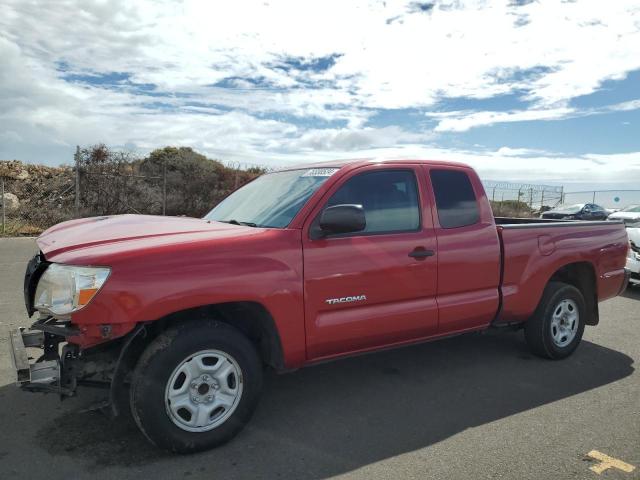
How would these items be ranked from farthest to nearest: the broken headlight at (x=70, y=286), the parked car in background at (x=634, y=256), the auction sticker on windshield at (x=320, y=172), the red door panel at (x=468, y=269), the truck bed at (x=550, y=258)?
the parked car in background at (x=634, y=256), the truck bed at (x=550, y=258), the red door panel at (x=468, y=269), the auction sticker on windshield at (x=320, y=172), the broken headlight at (x=70, y=286)

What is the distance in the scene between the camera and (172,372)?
3.14 m

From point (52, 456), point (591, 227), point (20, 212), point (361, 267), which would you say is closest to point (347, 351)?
point (361, 267)

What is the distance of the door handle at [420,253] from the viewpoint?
4.02 meters

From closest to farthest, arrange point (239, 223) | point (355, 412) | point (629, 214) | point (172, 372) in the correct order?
point (172, 372)
point (355, 412)
point (239, 223)
point (629, 214)

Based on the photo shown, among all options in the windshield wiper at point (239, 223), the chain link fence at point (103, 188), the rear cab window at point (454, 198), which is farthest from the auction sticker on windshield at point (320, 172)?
the chain link fence at point (103, 188)

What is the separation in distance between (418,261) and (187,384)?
189 cm

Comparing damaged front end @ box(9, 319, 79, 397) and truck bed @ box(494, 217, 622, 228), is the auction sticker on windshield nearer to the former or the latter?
truck bed @ box(494, 217, 622, 228)

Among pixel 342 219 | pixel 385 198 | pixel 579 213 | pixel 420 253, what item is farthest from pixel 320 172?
pixel 579 213

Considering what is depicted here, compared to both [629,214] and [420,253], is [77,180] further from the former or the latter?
[629,214]

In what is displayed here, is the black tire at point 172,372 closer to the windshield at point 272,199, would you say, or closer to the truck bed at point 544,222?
the windshield at point 272,199

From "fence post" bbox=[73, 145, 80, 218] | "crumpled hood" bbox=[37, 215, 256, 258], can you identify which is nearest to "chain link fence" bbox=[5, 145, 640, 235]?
"fence post" bbox=[73, 145, 80, 218]

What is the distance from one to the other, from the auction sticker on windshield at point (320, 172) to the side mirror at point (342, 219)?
50 cm

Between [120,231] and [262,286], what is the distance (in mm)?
1117

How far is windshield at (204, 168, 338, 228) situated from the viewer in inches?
151
